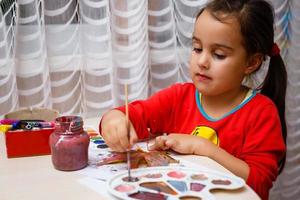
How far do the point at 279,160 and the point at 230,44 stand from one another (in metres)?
0.29

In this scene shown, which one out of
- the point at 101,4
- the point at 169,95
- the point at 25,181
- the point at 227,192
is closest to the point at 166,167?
the point at 227,192

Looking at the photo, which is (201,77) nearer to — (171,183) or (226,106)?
(226,106)

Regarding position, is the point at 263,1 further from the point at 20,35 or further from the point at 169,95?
the point at 20,35

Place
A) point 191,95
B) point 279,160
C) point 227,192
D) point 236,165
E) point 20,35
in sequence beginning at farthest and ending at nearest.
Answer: point 20,35, point 191,95, point 279,160, point 236,165, point 227,192

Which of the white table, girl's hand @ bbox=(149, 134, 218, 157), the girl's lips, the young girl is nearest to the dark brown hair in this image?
the young girl

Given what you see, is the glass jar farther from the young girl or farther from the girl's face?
the girl's face

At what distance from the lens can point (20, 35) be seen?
1148mm

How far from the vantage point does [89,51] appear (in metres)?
1.24

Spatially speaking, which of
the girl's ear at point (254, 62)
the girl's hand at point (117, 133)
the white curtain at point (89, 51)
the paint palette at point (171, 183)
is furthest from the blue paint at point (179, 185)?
the white curtain at point (89, 51)

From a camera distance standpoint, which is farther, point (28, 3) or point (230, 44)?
point (28, 3)

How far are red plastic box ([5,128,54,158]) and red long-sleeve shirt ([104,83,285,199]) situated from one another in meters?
0.23

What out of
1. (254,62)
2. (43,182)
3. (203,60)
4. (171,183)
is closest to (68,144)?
(43,182)

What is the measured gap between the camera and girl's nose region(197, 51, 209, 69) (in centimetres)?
90

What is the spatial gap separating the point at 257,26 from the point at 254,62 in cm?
10
